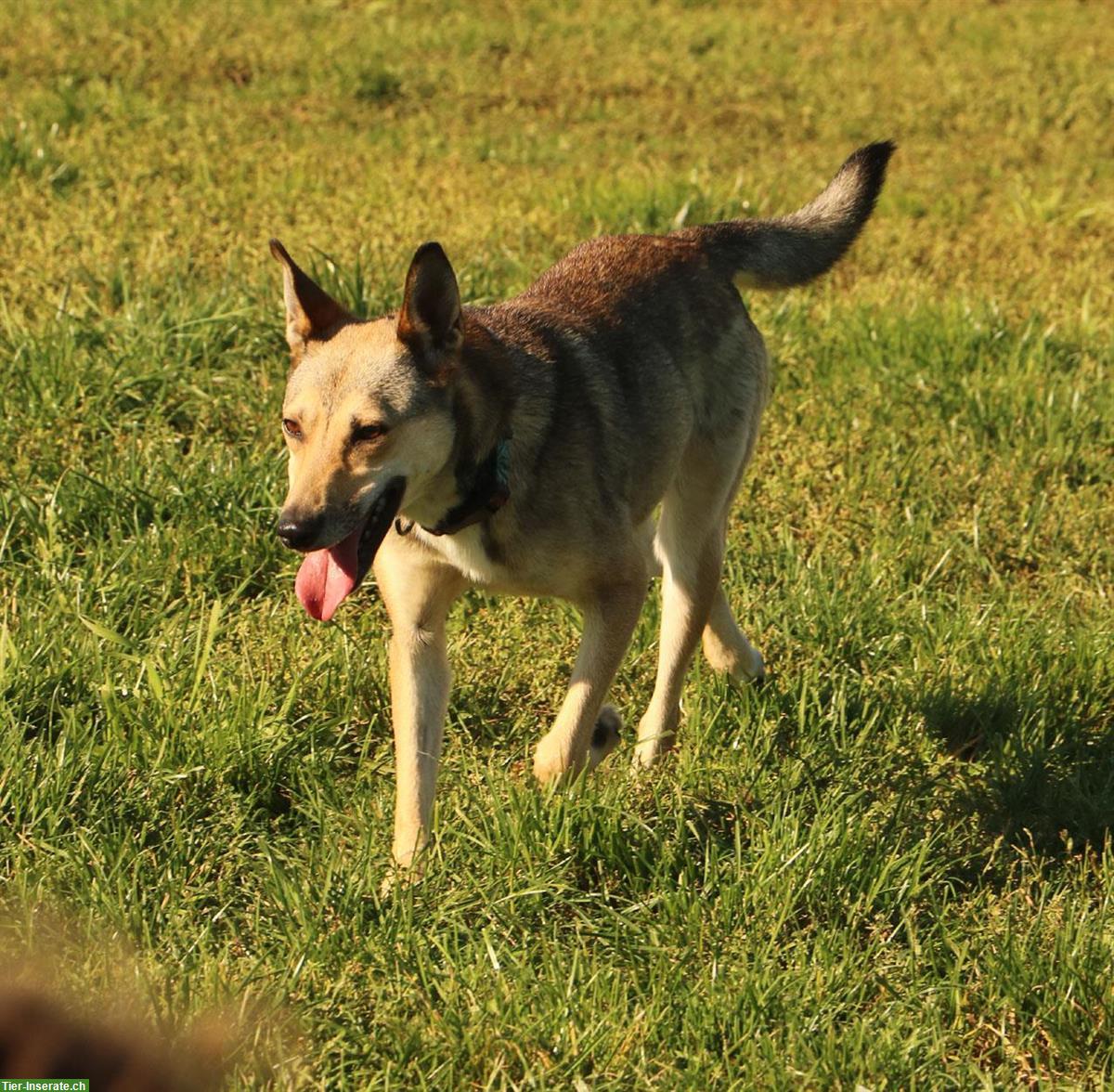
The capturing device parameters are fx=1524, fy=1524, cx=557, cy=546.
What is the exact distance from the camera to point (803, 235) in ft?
16.6

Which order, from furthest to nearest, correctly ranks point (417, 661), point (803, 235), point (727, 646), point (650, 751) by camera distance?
point (803, 235) < point (727, 646) < point (650, 751) < point (417, 661)

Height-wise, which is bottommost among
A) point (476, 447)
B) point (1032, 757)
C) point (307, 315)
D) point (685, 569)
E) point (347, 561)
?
point (1032, 757)

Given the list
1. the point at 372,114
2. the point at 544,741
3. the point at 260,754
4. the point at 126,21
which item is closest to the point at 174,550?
the point at 260,754

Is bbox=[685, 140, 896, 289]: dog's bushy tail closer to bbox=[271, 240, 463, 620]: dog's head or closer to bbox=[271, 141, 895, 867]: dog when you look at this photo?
bbox=[271, 141, 895, 867]: dog

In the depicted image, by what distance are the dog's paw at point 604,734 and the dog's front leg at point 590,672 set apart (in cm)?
29

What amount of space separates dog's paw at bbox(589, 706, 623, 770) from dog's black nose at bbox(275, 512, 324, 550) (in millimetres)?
1197

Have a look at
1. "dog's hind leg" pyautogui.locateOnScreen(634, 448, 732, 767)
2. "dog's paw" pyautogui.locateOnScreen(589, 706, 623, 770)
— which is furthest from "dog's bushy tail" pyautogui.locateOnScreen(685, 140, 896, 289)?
"dog's paw" pyautogui.locateOnScreen(589, 706, 623, 770)

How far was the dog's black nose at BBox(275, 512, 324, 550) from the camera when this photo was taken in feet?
11.2

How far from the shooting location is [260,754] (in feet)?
13.3

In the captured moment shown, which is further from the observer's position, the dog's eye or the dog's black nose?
the dog's eye

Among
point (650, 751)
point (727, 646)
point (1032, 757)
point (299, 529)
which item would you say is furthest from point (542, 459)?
point (1032, 757)

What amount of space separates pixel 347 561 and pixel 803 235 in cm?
223

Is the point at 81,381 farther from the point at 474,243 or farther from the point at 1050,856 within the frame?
the point at 1050,856

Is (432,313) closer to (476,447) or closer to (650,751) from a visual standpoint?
(476,447)
